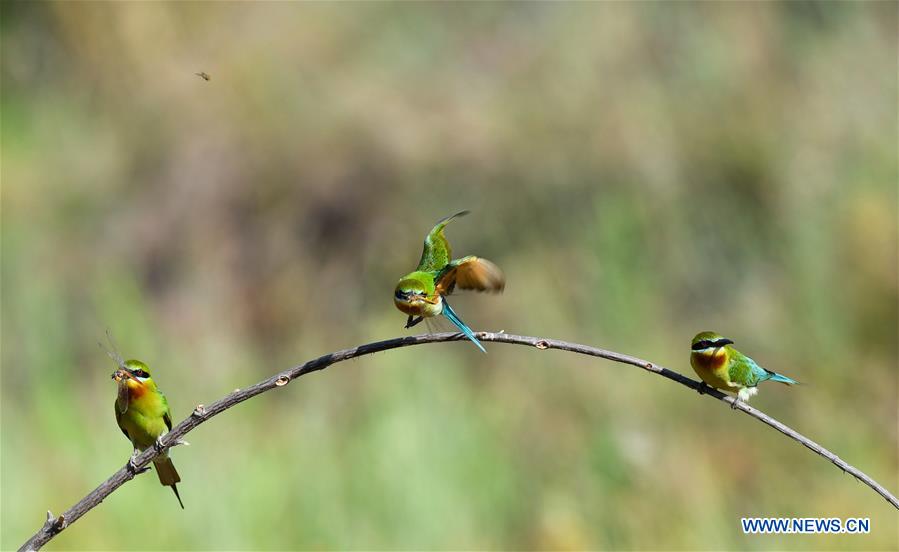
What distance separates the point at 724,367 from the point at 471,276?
0.74m

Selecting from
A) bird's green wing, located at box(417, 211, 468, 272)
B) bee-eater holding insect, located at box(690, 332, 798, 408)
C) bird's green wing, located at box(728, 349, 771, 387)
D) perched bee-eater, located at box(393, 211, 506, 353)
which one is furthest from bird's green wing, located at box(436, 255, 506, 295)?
bird's green wing, located at box(728, 349, 771, 387)

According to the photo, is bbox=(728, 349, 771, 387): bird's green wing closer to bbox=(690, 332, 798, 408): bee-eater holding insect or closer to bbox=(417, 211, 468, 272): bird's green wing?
bbox=(690, 332, 798, 408): bee-eater holding insect

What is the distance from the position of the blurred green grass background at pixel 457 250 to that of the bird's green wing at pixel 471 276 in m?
2.47

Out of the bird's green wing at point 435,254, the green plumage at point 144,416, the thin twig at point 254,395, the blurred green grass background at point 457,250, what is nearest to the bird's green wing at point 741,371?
the bird's green wing at point 435,254

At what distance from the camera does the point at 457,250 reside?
22.2ft

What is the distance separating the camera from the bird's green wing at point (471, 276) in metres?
Result: 1.89

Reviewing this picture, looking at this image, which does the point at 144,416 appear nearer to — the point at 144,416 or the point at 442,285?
the point at 144,416

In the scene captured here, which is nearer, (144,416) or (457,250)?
(144,416)

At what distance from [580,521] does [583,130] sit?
11.9 feet

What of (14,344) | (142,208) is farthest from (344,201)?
(14,344)

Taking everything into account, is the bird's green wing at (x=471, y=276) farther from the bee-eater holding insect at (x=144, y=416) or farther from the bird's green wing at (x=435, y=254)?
the bee-eater holding insect at (x=144, y=416)

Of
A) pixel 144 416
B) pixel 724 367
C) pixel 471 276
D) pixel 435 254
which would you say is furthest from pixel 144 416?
pixel 724 367

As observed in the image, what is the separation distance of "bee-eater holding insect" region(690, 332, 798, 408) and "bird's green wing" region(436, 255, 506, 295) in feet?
2.05

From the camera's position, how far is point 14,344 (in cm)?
584
